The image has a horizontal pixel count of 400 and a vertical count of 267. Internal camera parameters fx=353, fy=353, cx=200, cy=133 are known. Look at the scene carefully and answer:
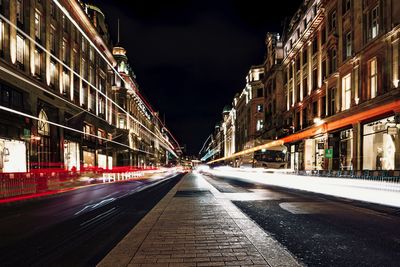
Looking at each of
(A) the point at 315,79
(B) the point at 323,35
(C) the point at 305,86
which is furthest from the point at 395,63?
(C) the point at 305,86

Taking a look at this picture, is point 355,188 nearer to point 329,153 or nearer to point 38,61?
point 329,153

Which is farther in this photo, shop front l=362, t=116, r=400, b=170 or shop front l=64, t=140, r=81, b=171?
shop front l=64, t=140, r=81, b=171

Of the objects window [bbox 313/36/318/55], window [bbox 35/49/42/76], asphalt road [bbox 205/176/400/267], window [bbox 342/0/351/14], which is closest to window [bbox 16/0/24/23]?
window [bbox 35/49/42/76]

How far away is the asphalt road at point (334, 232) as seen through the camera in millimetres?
5634

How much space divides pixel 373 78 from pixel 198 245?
2503cm

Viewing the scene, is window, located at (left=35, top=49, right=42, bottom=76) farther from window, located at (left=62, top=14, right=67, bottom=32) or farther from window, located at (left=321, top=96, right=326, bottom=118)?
window, located at (left=321, top=96, right=326, bottom=118)

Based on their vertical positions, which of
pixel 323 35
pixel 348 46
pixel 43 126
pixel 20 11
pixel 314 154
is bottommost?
pixel 314 154

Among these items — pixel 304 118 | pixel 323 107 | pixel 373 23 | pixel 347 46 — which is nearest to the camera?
pixel 373 23

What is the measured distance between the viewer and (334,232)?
301 inches

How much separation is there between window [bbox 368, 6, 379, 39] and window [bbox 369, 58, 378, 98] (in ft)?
6.62

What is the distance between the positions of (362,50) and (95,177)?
26.8 meters

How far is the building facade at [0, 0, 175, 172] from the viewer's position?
2477cm

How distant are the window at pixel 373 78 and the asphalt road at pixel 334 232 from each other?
17.1 meters

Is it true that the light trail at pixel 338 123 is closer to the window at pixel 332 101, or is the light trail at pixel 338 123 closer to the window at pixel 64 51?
the window at pixel 332 101
